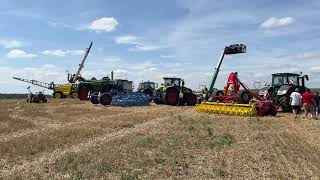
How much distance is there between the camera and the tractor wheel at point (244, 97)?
28.1 metres

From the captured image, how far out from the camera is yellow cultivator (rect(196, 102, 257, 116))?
23016 millimetres

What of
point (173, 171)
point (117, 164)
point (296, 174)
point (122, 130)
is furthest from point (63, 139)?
point (296, 174)

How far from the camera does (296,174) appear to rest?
8.82m

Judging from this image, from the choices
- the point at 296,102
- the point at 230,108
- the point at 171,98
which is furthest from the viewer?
the point at 171,98

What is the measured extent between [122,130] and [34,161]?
6505mm

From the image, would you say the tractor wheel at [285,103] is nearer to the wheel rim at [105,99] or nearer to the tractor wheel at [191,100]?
the tractor wheel at [191,100]

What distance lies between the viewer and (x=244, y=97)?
28.3 m

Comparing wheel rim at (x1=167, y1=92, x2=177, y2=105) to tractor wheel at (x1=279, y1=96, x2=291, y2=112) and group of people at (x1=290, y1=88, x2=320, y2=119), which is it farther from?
group of people at (x1=290, y1=88, x2=320, y2=119)

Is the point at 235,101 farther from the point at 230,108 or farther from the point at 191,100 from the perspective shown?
the point at 191,100

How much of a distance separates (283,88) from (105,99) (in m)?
13.8

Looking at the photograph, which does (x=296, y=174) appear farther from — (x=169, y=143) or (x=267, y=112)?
(x=267, y=112)

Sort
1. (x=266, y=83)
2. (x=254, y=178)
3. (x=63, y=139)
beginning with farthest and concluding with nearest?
1. (x=266, y=83)
2. (x=63, y=139)
3. (x=254, y=178)

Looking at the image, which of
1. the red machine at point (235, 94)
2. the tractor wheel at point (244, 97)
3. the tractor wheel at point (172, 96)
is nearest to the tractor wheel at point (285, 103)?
the red machine at point (235, 94)

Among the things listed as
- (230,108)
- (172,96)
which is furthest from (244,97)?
(172,96)
